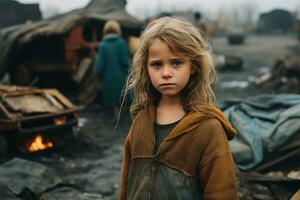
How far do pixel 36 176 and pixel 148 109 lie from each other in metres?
2.84

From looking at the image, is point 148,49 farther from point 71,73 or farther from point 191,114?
point 71,73

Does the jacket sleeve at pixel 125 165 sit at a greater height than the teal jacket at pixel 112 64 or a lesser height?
greater

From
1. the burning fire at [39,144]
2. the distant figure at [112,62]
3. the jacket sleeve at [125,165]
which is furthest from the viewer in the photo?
the distant figure at [112,62]

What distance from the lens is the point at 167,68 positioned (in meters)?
1.87

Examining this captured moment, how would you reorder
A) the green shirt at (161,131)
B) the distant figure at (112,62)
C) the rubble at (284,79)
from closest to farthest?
1. the green shirt at (161,131)
2. the distant figure at (112,62)
3. the rubble at (284,79)

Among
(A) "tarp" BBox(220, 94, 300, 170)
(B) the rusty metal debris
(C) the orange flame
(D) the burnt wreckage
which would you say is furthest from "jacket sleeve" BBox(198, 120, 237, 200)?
(D) the burnt wreckage

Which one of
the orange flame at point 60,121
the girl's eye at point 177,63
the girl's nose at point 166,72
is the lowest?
the orange flame at point 60,121

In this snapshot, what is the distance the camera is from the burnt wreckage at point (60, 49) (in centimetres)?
1003

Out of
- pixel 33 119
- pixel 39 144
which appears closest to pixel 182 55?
pixel 33 119

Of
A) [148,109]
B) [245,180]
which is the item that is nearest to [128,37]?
[245,180]

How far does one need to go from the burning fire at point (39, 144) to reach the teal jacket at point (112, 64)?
Answer: 91.0 inches

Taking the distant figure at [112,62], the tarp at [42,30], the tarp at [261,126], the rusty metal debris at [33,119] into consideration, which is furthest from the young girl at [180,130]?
the tarp at [42,30]

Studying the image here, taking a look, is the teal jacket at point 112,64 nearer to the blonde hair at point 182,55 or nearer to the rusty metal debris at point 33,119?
the rusty metal debris at point 33,119

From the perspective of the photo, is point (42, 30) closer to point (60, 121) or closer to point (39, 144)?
point (60, 121)
